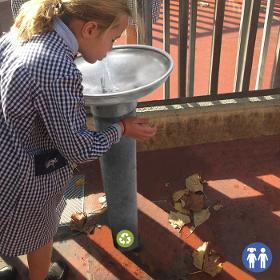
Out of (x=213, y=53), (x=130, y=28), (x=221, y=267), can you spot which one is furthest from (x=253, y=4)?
(x=221, y=267)

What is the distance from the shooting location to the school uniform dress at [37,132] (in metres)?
1.51

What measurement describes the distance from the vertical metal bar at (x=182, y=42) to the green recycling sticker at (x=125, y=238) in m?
1.51

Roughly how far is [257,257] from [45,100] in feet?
6.35

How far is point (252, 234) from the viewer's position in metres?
2.89

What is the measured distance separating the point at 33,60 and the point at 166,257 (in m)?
1.76

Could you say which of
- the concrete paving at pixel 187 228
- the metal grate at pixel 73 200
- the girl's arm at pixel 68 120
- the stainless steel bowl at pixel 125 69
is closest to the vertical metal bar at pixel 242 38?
the concrete paving at pixel 187 228

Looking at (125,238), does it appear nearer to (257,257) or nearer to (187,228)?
(187,228)

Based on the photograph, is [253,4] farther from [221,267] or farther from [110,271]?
[110,271]

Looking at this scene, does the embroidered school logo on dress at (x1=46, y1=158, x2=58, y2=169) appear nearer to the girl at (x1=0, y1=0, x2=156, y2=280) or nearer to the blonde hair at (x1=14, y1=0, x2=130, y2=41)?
the girl at (x1=0, y1=0, x2=156, y2=280)

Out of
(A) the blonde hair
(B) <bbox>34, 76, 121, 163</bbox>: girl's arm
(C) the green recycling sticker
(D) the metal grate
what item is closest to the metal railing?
(D) the metal grate

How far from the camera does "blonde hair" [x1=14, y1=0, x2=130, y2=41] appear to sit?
1561mm

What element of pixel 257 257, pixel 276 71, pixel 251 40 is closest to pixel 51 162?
pixel 257 257

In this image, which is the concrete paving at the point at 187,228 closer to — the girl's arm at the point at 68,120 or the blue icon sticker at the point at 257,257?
the blue icon sticker at the point at 257,257

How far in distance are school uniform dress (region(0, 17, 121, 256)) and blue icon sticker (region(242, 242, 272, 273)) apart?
Answer: 4.67ft
